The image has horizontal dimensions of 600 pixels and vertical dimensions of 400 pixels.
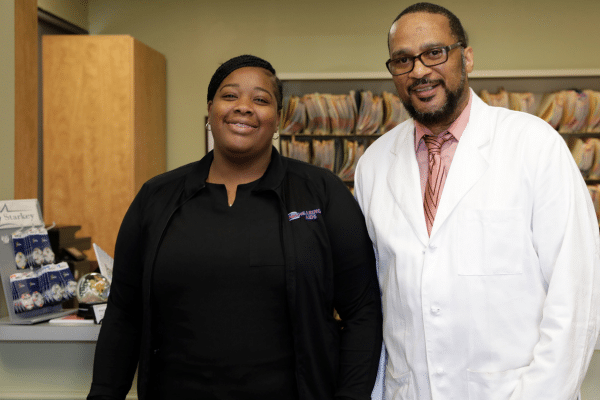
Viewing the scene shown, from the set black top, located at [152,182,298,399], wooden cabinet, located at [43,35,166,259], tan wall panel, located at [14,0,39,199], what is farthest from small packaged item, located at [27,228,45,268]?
wooden cabinet, located at [43,35,166,259]

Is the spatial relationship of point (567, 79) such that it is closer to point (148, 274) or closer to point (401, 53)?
point (401, 53)

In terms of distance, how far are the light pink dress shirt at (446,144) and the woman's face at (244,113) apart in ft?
1.42

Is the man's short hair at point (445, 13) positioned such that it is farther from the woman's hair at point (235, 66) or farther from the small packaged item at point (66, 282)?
the small packaged item at point (66, 282)

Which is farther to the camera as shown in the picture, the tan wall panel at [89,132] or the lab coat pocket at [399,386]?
the tan wall panel at [89,132]

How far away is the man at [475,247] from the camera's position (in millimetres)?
1221

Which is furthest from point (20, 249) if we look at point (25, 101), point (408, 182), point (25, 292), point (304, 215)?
point (408, 182)

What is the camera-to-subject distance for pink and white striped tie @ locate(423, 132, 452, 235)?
1429mm

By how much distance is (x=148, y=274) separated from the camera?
4.50 feet

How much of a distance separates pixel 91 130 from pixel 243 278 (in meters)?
3.11

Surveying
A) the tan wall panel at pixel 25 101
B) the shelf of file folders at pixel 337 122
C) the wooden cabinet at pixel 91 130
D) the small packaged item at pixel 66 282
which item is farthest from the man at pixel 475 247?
the wooden cabinet at pixel 91 130

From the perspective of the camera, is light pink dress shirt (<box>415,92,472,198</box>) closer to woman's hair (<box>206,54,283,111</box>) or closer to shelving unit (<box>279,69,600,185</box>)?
woman's hair (<box>206,54,283,111</box>)

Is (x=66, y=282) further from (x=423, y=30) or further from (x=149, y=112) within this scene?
(x=149, y=112)

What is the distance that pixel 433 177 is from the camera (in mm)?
1469

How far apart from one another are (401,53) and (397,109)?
256 cm
